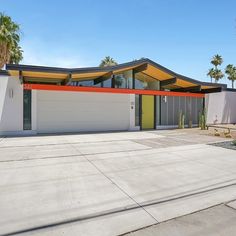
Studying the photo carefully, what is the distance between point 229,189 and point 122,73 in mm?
12220

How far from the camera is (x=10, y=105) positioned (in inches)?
477

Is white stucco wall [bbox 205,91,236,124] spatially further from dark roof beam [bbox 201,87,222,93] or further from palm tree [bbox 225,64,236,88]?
palm tree [bbox 225,64,236,88]

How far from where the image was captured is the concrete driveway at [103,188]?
10.5 ft

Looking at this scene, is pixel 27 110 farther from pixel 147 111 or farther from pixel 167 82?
pixel 167 82

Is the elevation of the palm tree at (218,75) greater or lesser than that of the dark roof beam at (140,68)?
greater

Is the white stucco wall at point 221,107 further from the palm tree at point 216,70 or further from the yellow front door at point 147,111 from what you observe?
the palm tree at point 216,70

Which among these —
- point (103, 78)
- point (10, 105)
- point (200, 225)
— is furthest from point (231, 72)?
point (200, 225)

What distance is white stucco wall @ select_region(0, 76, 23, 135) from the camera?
39.3 feet

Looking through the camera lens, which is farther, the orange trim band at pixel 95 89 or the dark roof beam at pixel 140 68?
the dark roof beam at pixel 140 68

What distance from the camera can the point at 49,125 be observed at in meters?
13.3

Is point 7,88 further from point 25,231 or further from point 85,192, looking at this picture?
point 25,231

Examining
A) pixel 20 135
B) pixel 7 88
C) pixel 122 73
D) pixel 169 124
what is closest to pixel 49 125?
pixel 20 135

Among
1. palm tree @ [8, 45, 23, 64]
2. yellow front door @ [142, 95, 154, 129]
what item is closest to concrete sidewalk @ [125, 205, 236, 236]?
yellow front door @ [142, 95, 154, 129]

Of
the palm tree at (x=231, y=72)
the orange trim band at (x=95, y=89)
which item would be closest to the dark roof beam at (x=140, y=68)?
the orange trim band at (x=95, y=89)
